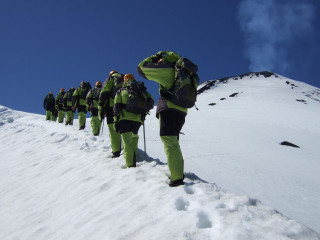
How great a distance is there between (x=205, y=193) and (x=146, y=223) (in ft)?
3.41

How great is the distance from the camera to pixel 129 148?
21.0ft

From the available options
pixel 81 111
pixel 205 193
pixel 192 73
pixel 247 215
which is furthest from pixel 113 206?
pixel 81 111

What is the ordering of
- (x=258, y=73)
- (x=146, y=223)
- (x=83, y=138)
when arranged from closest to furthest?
(x=146, y=223)
(x=83, y=138)
(x=258, y=73)

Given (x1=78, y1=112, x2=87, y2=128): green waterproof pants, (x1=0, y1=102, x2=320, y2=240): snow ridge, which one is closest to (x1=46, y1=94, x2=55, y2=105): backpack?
(x1=78, y1=112, x2=87, y2=128): green waterproof pants

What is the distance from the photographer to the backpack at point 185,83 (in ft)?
15.4

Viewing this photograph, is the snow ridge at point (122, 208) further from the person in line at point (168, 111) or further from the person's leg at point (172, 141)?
the person in line at point (168, 111)

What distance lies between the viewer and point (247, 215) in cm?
335

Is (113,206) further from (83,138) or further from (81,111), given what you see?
(81,111)

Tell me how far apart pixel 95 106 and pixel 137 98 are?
6.74 metres

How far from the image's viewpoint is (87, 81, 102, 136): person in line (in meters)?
12.3

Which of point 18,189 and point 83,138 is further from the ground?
point 83,138

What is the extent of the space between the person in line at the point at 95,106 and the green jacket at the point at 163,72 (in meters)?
7.67

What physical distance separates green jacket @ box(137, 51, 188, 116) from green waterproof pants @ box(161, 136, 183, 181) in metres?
0.57

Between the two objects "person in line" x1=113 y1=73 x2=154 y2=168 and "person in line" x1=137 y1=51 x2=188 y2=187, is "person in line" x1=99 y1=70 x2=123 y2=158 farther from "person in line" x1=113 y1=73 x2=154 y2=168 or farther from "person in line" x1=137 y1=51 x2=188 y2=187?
"person in line" x1=137 y1=51 x2=188 y2=187
